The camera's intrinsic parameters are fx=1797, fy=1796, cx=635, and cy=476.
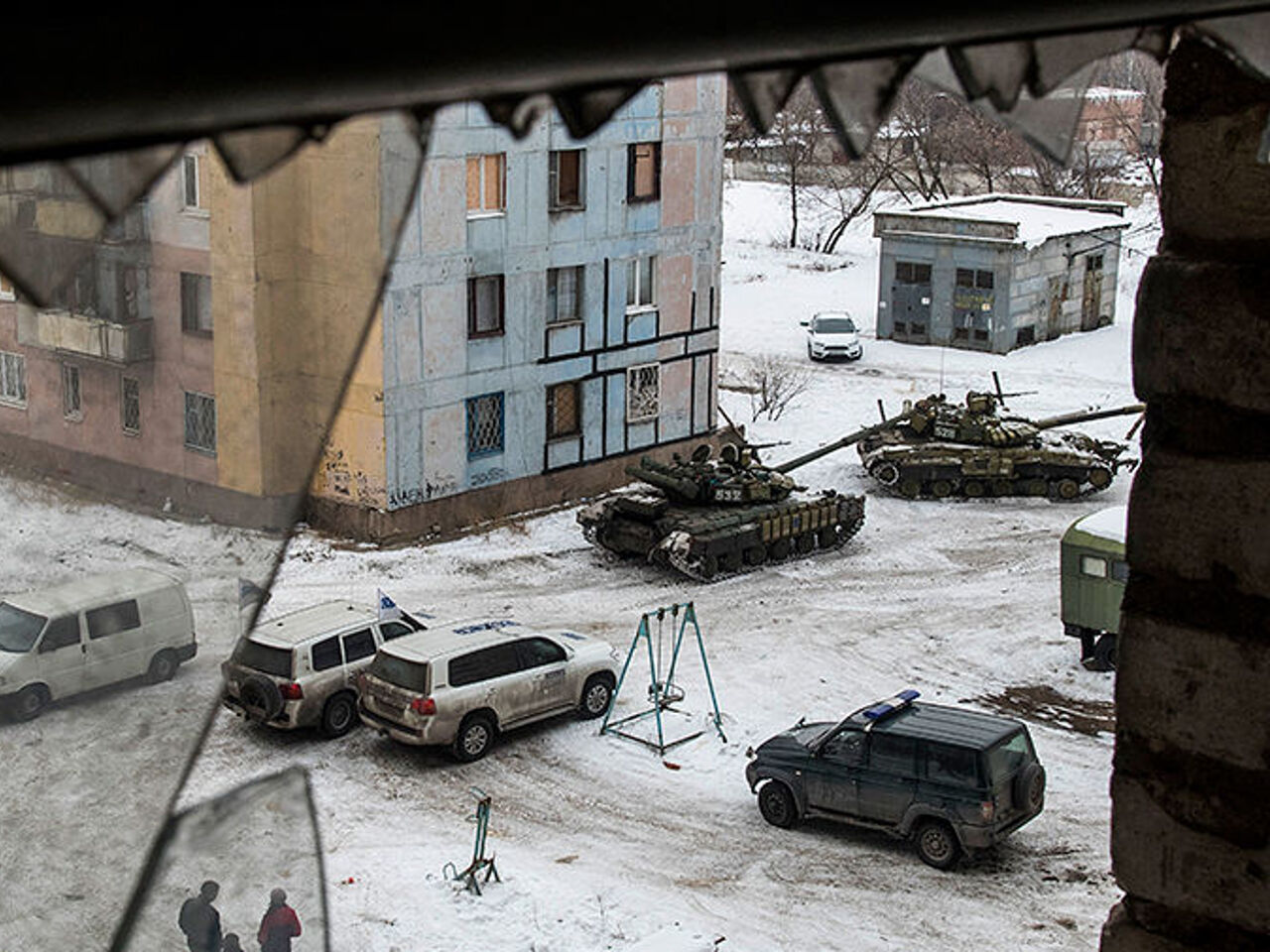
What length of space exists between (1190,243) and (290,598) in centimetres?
1468

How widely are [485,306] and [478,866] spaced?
8.91 meters

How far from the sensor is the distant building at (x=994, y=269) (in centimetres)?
2711

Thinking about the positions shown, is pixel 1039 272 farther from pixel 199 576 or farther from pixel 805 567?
pixel 199 576

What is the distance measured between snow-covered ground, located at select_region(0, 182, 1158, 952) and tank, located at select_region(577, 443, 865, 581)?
0.28 meters

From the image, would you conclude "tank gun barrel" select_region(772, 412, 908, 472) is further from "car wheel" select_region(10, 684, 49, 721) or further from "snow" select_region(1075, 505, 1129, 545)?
"car wheel" select_region(10, 684, 49, 721)

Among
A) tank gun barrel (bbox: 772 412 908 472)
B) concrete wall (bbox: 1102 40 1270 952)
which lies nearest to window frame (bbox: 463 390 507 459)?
tank gun barrel (bbox: 772 412 908 472)

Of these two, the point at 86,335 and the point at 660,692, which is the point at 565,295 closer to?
the point at 660,692

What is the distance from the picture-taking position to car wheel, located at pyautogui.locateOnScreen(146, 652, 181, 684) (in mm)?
964

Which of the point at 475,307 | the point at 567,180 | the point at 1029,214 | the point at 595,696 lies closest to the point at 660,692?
the point at 595,696

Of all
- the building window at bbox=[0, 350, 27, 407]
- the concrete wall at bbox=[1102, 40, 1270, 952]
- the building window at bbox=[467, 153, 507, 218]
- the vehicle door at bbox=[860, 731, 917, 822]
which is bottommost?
the vehicle door at bbox=[860, 731, 917, 822]

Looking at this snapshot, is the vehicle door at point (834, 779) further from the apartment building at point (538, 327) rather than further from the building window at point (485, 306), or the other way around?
the building window at point (485, 306)

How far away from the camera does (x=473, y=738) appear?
519 inches

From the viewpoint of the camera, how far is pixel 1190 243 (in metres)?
2.46

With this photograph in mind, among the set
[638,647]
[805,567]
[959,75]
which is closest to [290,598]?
[638,647]
